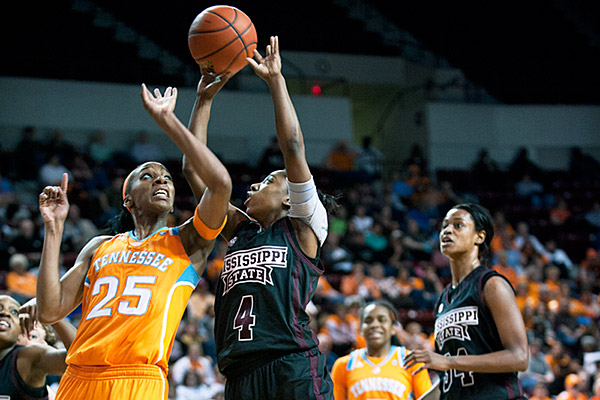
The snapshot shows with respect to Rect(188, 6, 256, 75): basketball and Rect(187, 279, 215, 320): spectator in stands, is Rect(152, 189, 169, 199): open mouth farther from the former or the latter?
Rect(187, 279, 215, 320): spectator in stands

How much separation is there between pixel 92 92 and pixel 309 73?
542cm

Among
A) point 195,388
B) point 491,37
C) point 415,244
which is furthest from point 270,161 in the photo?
point 491,37

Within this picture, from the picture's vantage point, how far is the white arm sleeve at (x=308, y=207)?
3410 millimetres

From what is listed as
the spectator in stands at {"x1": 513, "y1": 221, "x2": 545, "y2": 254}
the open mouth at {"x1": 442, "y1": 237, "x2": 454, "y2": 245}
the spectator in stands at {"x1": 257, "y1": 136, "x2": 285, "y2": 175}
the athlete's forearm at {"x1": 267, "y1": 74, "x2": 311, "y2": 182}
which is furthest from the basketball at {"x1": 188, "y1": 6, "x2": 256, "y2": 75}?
the spectator in stands at {"x1": 513, "y1": 221, "x2": 545, "y2": 254}

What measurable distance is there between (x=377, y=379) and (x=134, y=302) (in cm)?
241

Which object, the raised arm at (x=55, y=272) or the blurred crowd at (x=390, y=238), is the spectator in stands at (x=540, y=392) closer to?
the blurred crowd at (x=390, y=238)

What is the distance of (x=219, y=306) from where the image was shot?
139 inches

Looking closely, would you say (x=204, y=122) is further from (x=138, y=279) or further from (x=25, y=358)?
(x=25, y=358)

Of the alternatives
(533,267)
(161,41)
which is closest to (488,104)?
(533,267)

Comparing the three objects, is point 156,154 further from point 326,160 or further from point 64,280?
point 64,280

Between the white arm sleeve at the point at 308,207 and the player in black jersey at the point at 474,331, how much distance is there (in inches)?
30.0

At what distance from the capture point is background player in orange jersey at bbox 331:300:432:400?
5.16 meters

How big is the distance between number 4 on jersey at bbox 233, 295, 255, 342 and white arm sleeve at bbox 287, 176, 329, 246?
1.46 ft

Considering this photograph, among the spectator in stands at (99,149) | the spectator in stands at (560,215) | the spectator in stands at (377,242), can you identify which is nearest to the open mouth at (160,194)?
the spectator in stands at (377,242)
